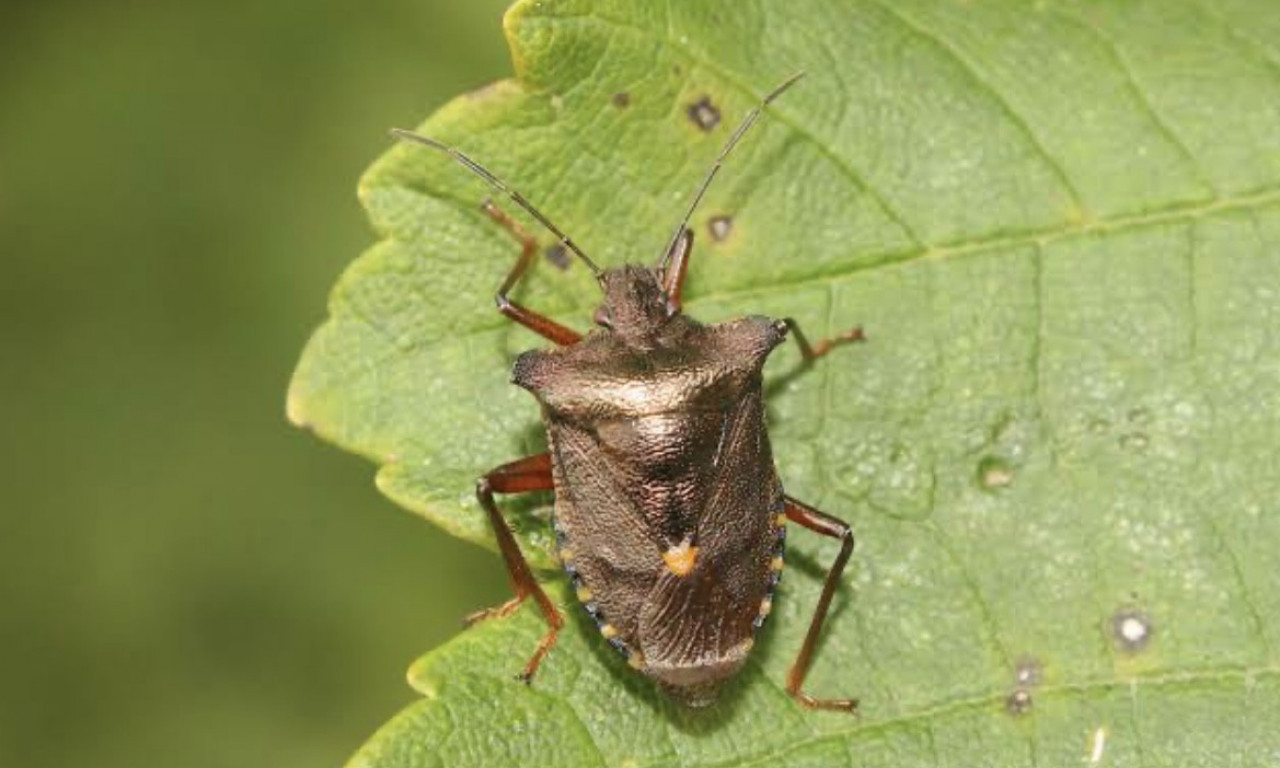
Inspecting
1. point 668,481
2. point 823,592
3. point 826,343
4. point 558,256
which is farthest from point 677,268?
point 823,592

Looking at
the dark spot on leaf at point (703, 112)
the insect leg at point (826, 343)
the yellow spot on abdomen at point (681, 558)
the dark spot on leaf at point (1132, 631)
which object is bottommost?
the dark spot on leaf at point (1132, 631)

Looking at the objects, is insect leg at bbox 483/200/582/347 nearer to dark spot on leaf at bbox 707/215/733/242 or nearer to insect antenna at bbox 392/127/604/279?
insect antenna at bbox 392/127/604/279

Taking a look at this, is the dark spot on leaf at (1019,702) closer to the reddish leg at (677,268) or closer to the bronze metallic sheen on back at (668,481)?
the bronze metallic sheen on back at (668,481)

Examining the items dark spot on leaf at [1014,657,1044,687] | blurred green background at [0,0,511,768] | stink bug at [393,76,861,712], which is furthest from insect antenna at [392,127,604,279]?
blurred green background at [0,0,511,768]

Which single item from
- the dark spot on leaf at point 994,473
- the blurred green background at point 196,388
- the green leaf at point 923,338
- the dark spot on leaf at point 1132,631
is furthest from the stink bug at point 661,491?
the blurred green background at point 196,388

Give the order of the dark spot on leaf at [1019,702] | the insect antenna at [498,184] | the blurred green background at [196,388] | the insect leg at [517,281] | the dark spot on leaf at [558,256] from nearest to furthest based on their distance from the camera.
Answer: the dark spot on leaf at [1019,702] → the insect antenna at [498,184] → the insect leg at [517,281] → the dark spot on leaf at [558,256] → the blurred green background at [196,388]

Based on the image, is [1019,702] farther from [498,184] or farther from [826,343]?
[498,184]
